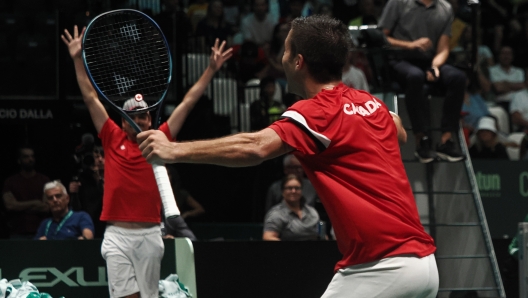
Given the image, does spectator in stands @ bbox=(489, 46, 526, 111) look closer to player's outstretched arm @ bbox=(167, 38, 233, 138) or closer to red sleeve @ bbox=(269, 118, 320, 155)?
player's outstretched arm @ bbox=(167, 38, 233, 138)

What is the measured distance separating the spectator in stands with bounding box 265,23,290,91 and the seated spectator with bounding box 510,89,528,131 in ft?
11.0

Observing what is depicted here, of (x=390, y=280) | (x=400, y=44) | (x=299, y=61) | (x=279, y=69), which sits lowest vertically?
(x=279, y=69)

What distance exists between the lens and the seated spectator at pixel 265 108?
450 inches

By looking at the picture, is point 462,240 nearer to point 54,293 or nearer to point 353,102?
point 54,293

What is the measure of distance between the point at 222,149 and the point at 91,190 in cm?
596

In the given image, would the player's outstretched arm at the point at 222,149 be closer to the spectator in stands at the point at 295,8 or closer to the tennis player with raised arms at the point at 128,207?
the tennis player with raised arms at the point at 128,207

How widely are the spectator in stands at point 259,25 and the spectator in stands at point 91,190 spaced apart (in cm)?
457

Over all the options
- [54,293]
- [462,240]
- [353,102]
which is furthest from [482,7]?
[353,102]

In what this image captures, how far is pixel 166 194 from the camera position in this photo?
12.8ft

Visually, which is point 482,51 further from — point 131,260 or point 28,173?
point 131,260

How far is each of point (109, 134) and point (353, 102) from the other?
13.1 ft

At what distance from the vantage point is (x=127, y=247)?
730 centimetres

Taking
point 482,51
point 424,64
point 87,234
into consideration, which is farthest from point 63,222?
point 482,51

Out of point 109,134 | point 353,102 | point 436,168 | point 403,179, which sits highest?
point 353,102
